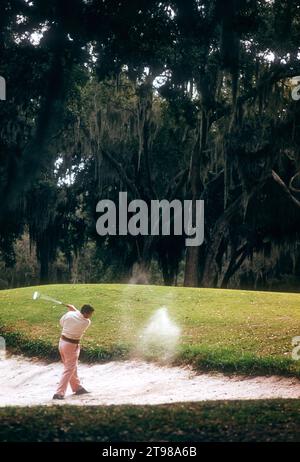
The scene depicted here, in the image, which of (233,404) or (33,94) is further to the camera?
(33,94)

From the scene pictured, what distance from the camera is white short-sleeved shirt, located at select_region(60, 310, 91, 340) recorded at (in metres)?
13.2

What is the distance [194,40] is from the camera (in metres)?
14.4

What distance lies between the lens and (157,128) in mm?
30406

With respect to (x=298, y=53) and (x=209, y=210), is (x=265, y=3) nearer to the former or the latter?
(x=298, y=53)

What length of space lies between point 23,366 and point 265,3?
9824mm

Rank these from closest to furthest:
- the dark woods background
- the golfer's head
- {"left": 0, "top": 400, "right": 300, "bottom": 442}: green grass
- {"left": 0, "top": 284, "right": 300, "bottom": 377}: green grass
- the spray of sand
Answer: {"left": 0, "top": 400, "right": 300, "bottom": 442}: green grass, the golfer's head, the dark woods background, {"left": 0, "top": 284, "right": 300, "bottom": 377}: green grass, the spray of sand

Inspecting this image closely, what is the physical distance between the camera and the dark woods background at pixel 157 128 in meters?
13.6

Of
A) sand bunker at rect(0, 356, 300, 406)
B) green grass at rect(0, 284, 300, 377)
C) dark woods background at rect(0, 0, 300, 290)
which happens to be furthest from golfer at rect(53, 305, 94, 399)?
green grass at rect(0, 284, 300, 377)

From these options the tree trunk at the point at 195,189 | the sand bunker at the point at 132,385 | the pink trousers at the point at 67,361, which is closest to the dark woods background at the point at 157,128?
the tree trunk at the point at 195,189

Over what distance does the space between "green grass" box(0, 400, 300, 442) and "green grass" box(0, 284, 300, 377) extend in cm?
606

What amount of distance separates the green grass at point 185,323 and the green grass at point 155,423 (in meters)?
6.06

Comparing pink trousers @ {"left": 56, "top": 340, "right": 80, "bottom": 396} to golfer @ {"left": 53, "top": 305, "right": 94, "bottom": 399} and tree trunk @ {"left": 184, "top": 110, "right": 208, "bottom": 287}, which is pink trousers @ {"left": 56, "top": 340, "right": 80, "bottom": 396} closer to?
golfer @ {"left": 53, "top": 305, "right": 94, "bottom": 399}

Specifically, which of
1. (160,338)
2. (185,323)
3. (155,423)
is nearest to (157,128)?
(185,323)

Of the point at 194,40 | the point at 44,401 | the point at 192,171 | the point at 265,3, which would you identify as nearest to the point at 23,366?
the point at 44,401
